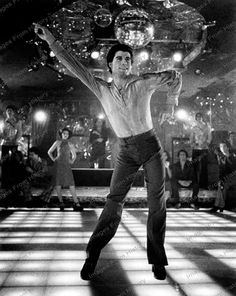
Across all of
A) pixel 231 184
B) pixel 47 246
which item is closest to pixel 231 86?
pixel 231 184

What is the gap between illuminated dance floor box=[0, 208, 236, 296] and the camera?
2.25 meters

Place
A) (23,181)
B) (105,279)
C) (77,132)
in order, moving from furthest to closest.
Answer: (77,132)
(23,181)
(105,279)

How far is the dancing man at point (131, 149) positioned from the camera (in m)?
2.49

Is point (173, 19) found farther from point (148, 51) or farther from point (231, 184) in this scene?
point (231, 184)

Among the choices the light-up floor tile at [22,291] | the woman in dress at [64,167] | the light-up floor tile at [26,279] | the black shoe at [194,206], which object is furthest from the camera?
the black shoe at [194,206]

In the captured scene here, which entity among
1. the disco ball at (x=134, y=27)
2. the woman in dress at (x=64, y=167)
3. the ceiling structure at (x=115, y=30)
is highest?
the ceiling structure at (x=115, y=30)

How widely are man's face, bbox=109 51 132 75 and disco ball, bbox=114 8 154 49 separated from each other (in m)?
2.09

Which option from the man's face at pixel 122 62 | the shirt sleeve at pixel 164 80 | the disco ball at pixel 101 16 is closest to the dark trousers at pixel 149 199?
the shirt sleeve at pixel 164 80

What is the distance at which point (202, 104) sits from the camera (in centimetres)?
1628

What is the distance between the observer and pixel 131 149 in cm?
253

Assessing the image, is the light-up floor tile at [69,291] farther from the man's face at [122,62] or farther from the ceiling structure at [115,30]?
the ceiling structure at [115,30]

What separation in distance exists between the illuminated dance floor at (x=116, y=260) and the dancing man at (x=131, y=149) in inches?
8.3

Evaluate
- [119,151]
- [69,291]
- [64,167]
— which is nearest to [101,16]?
[64,167]

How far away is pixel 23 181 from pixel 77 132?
8.43m
